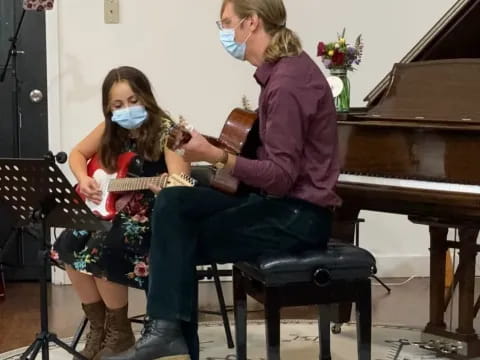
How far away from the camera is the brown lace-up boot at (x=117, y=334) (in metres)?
2.80

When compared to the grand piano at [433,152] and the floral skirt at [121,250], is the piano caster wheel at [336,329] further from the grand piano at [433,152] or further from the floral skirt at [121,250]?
the floral skirt at [121,250]

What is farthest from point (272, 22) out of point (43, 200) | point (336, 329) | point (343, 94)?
point (336, 329)

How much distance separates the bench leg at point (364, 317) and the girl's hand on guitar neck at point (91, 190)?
1.08 metres

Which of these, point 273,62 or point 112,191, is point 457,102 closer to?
point 273,62

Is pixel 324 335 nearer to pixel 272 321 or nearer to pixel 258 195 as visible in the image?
pixel 272 321

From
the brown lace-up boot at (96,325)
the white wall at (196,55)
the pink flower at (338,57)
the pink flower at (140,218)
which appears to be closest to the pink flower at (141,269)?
the pink flower at (140,218)

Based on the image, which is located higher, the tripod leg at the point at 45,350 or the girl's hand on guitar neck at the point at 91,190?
the girl's hand on guitar neck at the point at 91,190

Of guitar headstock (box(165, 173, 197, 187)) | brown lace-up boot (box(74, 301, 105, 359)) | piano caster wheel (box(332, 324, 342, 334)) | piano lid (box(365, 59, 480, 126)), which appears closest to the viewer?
guitar headstock (box(165, 173, 197, 187))

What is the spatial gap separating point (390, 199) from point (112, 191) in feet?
3.35

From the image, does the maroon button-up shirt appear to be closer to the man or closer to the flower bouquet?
the man

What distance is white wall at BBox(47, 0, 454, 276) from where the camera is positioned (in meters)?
4.39

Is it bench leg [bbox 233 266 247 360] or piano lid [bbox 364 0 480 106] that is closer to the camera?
bench leg [bbox 233 266 247 360]

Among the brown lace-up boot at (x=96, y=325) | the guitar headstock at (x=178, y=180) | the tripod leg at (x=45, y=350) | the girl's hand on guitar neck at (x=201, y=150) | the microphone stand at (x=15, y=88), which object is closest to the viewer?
the girl's hand on guitar neck at (x=201, y=150)

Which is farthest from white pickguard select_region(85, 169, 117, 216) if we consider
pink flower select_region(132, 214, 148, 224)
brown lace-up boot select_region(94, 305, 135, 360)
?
brown lace-up boot select_region(94, 305, 135, 360)
